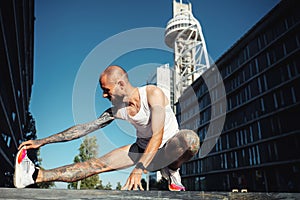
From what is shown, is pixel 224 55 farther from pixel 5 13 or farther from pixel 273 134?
pixel 5 13

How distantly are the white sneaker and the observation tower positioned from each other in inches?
1864

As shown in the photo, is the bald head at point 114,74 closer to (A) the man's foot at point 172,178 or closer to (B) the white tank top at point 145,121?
(B) the white tank top at point 145,121

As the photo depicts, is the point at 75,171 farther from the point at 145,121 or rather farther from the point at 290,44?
the point at 290,44

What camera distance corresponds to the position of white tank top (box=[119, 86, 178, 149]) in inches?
109

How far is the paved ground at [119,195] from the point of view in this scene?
1.29 meters

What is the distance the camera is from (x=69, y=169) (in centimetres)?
278

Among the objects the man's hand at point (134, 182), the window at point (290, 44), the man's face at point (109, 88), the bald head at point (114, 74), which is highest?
the window at point (290, 44)

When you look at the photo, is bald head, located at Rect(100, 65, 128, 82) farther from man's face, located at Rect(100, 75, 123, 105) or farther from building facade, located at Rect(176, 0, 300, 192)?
building facade, located at Rect(176, 0, 300, 192)

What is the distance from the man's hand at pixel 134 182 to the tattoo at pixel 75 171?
91cm

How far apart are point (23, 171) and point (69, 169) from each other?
620mm

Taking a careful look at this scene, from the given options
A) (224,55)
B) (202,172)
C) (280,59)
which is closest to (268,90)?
(280,59)

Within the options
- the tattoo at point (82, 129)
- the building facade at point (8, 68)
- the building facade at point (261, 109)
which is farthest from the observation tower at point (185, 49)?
the tattoo at point (82, 129)

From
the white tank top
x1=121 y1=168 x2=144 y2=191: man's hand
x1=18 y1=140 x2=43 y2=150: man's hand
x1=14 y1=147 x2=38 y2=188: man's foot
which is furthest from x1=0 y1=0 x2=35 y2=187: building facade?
x1=121 y1=168 x2=144 y2=191: man's hand

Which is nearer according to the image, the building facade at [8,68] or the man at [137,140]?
the man at [137,140]
